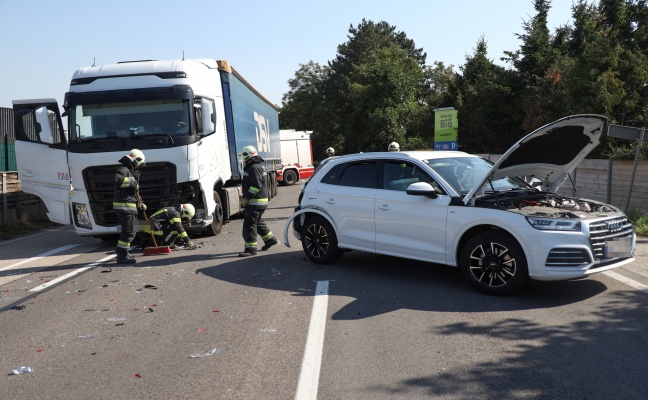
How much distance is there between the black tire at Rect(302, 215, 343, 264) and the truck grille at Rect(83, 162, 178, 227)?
3.38 m

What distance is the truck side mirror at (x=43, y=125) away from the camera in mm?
11414

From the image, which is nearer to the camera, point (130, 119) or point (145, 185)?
point (145, 185)

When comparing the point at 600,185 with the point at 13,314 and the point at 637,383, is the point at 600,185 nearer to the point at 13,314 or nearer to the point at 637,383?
the point at 637,383

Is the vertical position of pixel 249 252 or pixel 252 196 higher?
pixel 252 196

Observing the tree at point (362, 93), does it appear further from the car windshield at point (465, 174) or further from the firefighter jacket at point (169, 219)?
the car windshield at point (465, 174)

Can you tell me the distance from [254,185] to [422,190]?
377cm

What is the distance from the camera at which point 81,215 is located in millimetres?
11609

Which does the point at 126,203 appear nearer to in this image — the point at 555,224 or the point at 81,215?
the point at 81,215

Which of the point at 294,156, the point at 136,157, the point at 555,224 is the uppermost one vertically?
the point at 294,156

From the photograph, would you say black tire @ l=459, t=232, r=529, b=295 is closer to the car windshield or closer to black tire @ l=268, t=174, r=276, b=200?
the car windshield

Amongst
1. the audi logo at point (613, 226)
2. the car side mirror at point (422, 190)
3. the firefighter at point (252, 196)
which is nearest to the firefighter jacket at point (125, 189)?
the firefighter at point (252, 196)

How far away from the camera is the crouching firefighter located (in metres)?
10.9

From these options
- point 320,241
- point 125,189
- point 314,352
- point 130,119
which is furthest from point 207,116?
point 314,352

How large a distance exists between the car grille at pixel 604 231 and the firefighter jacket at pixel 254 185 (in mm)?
5430
